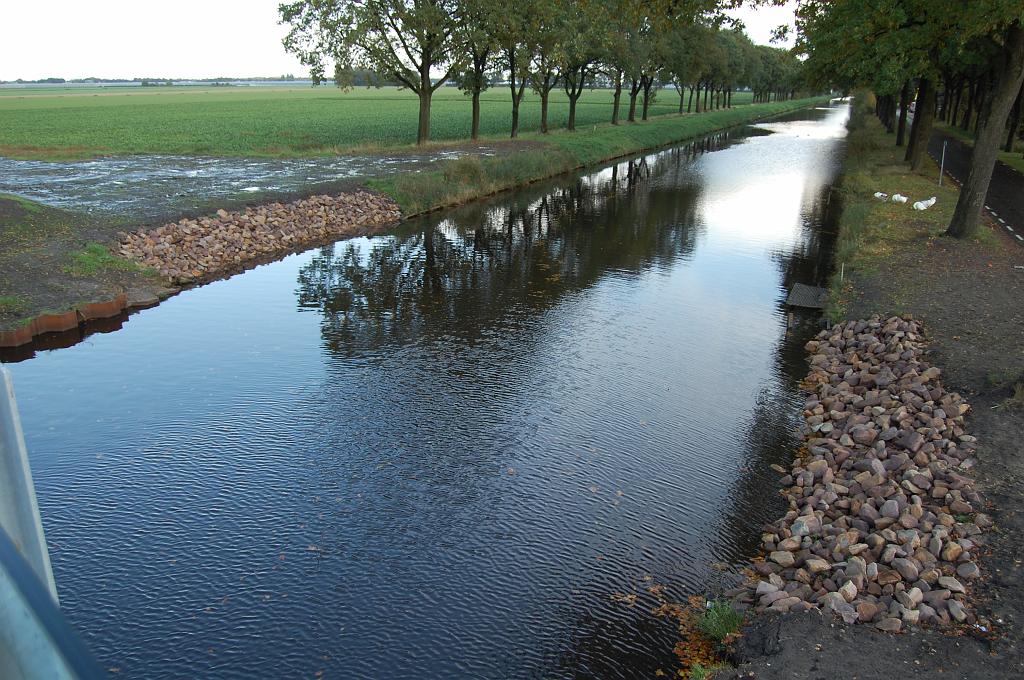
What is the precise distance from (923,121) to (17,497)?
125 feet

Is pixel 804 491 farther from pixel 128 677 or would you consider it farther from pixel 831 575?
pixel 128 677

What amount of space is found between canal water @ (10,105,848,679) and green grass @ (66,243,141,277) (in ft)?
6.04

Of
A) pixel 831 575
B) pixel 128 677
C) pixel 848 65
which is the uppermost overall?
pixel 848 65

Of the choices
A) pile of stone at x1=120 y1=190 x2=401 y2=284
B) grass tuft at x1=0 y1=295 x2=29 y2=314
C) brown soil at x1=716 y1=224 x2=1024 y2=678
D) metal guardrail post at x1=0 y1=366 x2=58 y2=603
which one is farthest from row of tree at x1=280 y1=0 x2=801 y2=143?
metal guardrail post at x1=0 y1=366 x2=58 y2=603

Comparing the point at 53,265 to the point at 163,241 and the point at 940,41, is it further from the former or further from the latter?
the point at 940,41

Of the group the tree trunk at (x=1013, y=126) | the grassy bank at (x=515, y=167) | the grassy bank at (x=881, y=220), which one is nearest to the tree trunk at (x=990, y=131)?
the grassy bank at (x=881, y=220)

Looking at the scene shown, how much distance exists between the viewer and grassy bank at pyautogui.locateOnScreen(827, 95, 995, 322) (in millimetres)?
18922

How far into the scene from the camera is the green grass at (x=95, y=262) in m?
18.5

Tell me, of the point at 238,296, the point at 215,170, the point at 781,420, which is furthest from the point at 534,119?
the point at 781,420

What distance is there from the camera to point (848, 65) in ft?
93.8

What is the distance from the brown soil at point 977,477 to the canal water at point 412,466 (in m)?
1.40

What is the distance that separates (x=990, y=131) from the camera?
1909cm

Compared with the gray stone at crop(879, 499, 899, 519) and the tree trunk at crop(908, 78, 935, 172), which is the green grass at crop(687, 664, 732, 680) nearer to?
the gray stone at crop(879, 499, 899, 519)

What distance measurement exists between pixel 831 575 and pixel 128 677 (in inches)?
272
